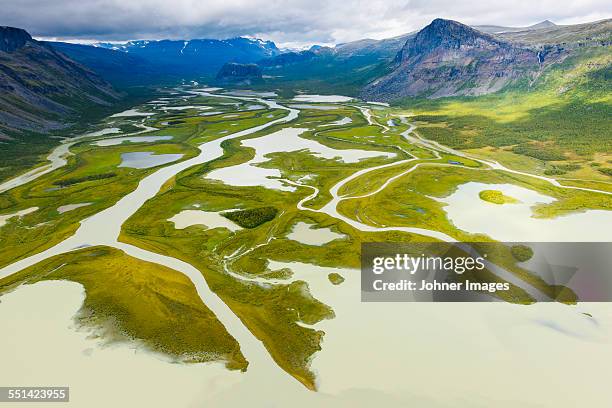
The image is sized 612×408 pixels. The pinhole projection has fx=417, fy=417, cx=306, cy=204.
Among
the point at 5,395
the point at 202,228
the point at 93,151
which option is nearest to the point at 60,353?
the point at 5,395

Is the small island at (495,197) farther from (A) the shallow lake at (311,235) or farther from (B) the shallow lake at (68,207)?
(B) the shallow lake at (68,207)

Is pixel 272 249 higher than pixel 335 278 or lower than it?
higher

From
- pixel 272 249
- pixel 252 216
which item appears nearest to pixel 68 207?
pixel 252 216

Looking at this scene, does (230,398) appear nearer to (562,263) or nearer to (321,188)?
(562,263)

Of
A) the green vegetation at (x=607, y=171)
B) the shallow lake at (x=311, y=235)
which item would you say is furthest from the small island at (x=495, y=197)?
the shallow lake at (x=311, y=235)

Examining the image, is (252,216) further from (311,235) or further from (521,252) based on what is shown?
(521,252)

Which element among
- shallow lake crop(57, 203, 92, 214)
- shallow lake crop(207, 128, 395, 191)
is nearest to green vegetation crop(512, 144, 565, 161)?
shallow lake crop(207, 128, 395, 191)
